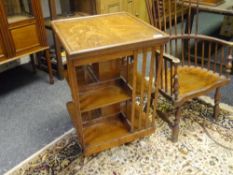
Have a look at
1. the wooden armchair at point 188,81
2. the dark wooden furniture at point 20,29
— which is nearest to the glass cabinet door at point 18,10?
the dark wooden furniture at point 20,29

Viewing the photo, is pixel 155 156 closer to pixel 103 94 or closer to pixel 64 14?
pixel 103 94

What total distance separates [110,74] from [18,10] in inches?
43.4

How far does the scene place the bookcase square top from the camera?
3.90ft

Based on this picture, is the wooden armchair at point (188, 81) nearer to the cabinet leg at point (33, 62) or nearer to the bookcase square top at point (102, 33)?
the bookcase square top at point (102, 33)

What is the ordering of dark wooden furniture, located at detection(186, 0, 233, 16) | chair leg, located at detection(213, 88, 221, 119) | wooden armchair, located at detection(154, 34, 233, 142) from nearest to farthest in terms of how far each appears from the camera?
1. wooden armchair, located at detection(154, 34, 233, 142)
2. chair leg, located at detection(213, 88, 221, 119)
3. dark wooden furniture, located at detection(186, 0, 233, 16)

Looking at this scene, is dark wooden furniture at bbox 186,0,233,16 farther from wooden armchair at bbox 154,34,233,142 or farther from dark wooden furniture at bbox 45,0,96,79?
dark wooden furniture at bbox 45,0,96,79

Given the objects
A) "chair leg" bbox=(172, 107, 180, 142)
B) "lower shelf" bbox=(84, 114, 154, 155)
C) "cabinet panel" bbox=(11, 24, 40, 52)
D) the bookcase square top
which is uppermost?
the bookcase square top

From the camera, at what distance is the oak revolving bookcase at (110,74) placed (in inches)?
47.2

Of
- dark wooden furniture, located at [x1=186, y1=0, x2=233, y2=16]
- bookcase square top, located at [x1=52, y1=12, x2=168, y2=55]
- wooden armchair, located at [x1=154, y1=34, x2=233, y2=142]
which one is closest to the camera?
bookcase square top, located at [x1=52, y1=12, x2=168, y2=55]

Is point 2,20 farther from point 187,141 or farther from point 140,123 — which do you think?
point 187,141

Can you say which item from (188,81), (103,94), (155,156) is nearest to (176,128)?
(155,156)

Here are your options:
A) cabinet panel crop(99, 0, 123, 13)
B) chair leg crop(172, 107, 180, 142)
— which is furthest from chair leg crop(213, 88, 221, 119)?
cabinet panel crop(99, 0, 123, 13)

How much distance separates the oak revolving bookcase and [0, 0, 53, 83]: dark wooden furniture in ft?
2.41

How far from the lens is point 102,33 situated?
52.2 inches
